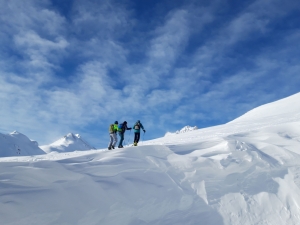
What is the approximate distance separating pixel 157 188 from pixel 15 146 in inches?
5138

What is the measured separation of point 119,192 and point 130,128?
20.1 feet

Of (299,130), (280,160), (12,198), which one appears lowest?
(12,198)

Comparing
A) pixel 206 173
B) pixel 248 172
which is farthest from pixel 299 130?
pixel 206 173

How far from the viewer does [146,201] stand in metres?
6.78

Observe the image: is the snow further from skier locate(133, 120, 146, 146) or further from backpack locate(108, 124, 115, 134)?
backpack locate(108, 124, 115, 134)

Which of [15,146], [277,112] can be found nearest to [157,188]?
[277,112]

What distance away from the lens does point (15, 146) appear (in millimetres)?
120438

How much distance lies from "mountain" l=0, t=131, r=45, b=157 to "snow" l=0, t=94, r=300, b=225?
11381 centimetres

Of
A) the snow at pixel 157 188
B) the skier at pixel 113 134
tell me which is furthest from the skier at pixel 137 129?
the snow at pixel 157 188

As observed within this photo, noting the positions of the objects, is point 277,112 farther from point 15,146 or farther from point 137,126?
point 15,146

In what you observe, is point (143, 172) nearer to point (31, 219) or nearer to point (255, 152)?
point (31, 219)


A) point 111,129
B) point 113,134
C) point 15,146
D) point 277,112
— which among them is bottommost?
point 113,134

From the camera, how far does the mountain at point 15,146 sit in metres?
111

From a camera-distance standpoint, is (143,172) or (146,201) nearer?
(146,201)
